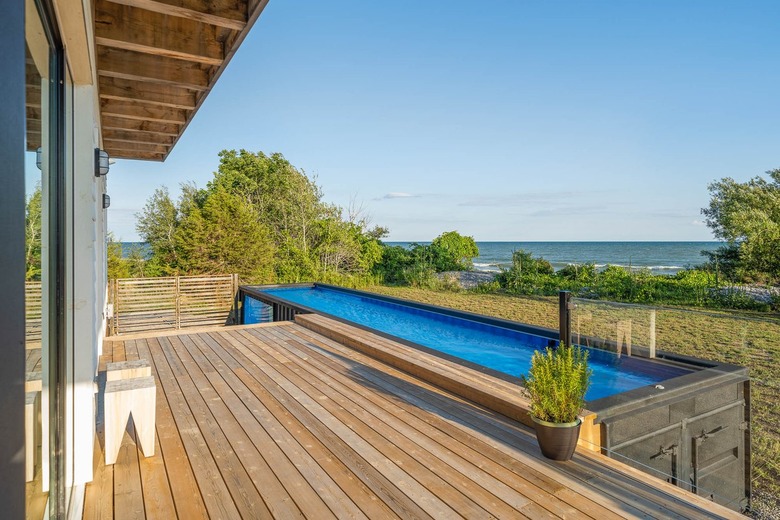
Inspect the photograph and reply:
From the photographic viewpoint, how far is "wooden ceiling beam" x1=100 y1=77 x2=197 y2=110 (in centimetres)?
342

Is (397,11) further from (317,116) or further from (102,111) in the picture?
(102,111)

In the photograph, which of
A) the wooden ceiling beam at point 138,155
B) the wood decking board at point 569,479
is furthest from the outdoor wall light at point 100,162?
the wooden ceiling beam at point 138,155

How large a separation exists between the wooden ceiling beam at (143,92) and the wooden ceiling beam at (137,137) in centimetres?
123

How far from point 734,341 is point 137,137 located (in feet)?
19.0

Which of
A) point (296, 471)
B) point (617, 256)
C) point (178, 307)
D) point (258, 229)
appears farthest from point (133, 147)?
point (617, 256)

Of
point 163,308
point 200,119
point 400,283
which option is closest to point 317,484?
point 163,308

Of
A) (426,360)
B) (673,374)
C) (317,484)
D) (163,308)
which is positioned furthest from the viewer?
(163,308)

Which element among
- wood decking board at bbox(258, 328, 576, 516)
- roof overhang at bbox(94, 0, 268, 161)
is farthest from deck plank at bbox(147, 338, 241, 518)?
roof overhang at bbox(94, 0, 268, 161)

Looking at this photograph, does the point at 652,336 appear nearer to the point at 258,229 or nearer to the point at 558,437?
the point at 558,437

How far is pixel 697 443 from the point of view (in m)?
2.72

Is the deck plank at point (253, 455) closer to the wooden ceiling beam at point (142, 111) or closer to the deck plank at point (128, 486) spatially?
the deck plank at point (128, 486)

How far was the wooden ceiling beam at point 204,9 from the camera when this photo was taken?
218 cm

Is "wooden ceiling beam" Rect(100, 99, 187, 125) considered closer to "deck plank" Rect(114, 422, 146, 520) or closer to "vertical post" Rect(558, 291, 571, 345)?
"deck plank" Rect(114, 422, 146, 520)

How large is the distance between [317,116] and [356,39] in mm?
4278
